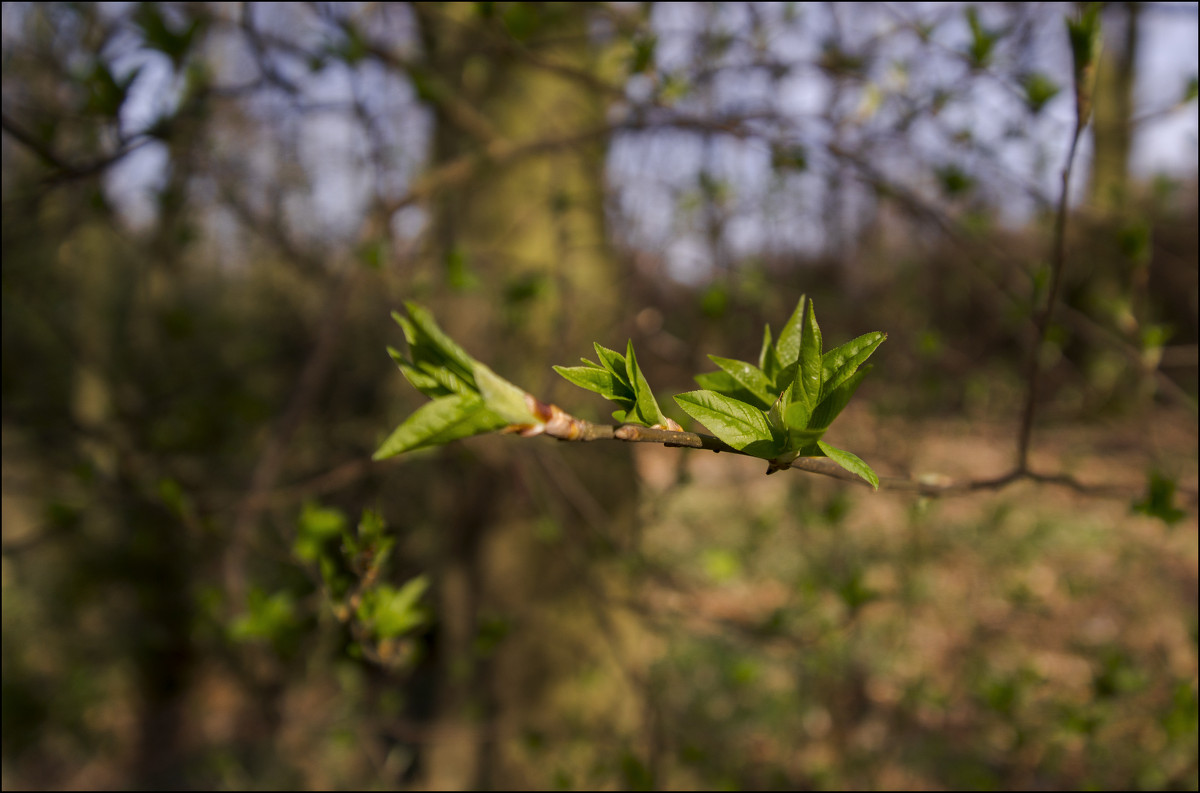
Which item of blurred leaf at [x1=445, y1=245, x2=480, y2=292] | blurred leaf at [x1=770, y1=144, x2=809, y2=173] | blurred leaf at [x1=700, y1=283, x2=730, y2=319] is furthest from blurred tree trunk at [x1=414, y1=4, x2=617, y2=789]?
blurred leaf at [x1=770, y1=144, x2=809, y2=173]

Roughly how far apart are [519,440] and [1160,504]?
156 centimetres

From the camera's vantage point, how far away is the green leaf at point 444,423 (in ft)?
1.78

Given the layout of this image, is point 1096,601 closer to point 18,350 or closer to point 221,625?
point 221,625

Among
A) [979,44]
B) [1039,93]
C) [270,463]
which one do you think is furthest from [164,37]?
Answer: [1039,93]

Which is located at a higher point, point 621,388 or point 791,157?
point 791,157

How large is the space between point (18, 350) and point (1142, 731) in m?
5.80

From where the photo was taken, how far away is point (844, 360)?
2.11 ft

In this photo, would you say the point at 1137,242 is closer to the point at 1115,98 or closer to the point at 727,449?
the point at 727,449

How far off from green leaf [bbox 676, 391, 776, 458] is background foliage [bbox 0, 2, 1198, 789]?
0.58m

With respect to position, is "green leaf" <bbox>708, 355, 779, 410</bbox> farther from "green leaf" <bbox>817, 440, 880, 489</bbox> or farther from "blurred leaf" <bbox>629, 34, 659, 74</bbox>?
"blurred leaf" <bbox>629, 34, 659, 74</bbox>

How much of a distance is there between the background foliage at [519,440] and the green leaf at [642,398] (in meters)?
0.54

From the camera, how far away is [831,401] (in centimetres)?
65

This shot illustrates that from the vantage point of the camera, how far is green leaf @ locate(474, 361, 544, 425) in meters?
0.54

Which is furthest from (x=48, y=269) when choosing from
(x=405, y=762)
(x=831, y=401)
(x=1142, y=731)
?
(x=1142, y=731)
